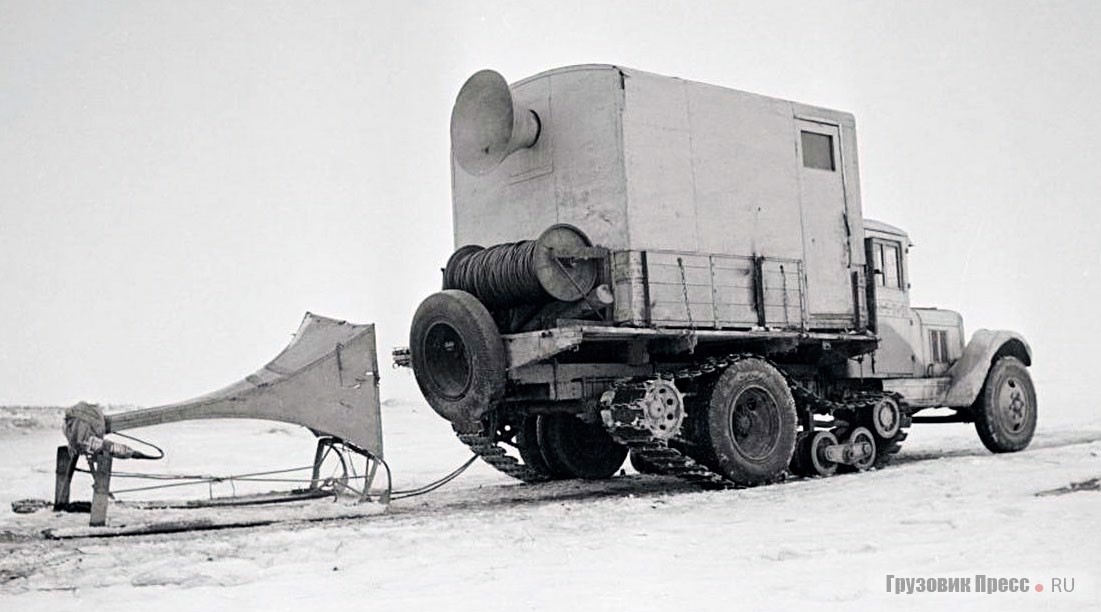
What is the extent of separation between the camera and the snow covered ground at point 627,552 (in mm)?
5258

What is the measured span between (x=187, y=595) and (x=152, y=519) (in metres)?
3.50

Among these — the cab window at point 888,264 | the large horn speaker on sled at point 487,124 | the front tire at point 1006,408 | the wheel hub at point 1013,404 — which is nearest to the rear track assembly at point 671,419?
the cab window at point 888,264

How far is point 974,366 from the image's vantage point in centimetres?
1477

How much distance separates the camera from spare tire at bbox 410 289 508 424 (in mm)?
10297

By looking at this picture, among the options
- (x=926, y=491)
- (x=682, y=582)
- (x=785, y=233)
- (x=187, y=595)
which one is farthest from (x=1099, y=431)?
(x=187, y=595)

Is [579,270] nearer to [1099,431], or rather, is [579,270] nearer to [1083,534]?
[1083,534]

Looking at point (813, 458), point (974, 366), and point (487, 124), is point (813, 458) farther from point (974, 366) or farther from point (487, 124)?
point (487, 124)

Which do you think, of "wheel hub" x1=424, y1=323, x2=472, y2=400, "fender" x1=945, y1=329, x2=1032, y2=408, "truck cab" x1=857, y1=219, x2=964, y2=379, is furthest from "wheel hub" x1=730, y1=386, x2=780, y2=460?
"fender" x1=945, y1=329, x2=1032, y2=408

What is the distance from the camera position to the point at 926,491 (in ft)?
30.5

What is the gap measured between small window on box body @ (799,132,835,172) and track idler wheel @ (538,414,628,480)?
4025 millimetres

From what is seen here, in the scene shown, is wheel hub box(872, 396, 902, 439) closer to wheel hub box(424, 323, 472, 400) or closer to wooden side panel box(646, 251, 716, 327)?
wooden side panel box(646, 251, 716, 327)

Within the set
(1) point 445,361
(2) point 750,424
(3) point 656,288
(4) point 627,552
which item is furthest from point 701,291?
(4) point 627,552

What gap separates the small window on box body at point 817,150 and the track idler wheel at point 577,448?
402 centimetres

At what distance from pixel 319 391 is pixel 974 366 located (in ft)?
30.6
